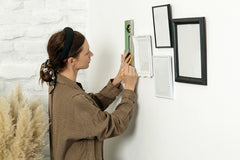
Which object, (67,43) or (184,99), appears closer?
(184,99)

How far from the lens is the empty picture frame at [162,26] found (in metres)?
1.38

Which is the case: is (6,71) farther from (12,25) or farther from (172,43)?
(172,43)

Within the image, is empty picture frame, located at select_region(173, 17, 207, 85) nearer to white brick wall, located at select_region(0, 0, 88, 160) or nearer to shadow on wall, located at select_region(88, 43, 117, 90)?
shadow on wall, located at select_region(88, 43, 117, 90)

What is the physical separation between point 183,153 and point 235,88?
39 cm

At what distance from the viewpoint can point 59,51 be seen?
→ 156 centimetres

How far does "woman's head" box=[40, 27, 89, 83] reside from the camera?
1.56 metres

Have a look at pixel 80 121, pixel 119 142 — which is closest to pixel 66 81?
pixel 80 121

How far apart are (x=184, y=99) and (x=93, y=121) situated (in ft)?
1.34

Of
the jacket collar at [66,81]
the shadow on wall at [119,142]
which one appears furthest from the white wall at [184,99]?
the jacket collar at [66,81]

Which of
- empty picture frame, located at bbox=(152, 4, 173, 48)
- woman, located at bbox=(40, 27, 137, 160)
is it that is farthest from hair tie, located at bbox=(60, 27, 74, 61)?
empty picture frame, located at bbox=(152, 4, 173, 48)

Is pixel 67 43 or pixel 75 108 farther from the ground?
pixel 67 43

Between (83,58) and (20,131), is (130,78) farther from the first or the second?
(20,131)

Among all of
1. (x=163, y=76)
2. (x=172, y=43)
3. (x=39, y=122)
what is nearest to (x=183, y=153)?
(x=163, y=76)

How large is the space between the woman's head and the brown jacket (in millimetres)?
53
